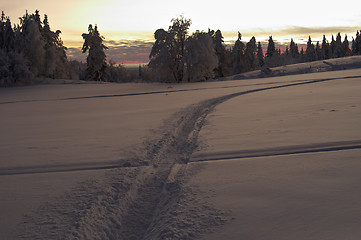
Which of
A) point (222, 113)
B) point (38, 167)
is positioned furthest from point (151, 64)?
point (38, 167)

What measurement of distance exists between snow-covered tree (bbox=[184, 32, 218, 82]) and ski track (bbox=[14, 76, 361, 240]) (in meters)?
28.5

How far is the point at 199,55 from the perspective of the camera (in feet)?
108

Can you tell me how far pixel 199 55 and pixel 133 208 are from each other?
30484 millimetres

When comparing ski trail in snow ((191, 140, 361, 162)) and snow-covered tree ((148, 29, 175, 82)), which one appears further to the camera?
snow-covered tree ((148, 29, 175, 82))

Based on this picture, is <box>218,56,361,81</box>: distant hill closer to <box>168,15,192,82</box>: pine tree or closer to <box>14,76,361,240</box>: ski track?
<box>168,15,192,82</box>: pine tree

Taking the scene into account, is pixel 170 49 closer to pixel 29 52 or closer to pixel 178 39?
pixel 178 39

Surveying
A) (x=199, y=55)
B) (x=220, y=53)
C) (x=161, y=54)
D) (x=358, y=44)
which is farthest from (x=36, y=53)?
(x=358, y=44)

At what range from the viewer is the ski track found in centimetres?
310

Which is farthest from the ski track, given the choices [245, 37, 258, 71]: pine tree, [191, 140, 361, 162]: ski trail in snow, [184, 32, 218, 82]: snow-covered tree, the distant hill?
[245, 37, 258, 71]: pine tree

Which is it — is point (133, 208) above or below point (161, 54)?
below

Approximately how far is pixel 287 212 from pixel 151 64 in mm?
31522

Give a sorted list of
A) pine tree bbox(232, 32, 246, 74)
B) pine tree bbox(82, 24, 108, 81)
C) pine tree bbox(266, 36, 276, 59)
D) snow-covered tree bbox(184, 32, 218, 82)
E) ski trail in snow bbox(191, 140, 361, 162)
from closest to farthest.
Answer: ski trail in snow bbox(191, 140, 361, 162)
snow-covered tree bbox(184, 32, 218, 82)
pine tree bbox(82, 24, 108, 81)
pine tree bbox(232, 32, 246, 74)
pine tree bbox(266, 36, 276, 59)

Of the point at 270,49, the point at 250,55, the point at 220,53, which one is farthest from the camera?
the point at 270,49

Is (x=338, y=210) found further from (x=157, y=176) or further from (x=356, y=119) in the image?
(x=356, y=119)
